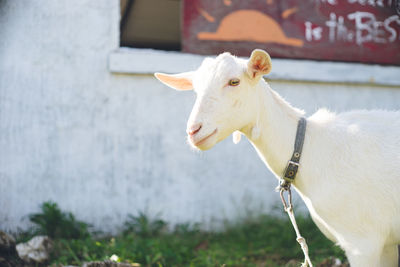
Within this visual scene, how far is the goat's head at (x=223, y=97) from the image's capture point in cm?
230

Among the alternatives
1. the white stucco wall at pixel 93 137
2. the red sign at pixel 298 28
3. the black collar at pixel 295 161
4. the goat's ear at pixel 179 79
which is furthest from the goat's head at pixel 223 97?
the red sign at pixel 298 28

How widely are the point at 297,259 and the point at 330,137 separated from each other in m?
1.99

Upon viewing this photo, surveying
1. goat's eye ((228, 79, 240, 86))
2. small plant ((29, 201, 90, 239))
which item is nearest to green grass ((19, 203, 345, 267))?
small plant ((29, 201, 90, 239))

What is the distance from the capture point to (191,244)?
172 inches

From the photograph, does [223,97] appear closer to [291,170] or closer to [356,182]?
[291,170]

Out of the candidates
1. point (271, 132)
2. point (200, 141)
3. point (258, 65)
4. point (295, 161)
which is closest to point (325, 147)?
point (295, 161)

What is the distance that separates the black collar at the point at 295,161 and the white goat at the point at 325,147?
4cm

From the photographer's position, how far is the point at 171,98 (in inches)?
191

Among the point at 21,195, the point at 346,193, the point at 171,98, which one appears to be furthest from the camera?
the point at 171,98

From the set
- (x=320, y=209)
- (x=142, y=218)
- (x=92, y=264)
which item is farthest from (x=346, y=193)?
(x=142, y=218)

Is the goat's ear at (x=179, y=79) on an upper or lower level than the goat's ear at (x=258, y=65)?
lower

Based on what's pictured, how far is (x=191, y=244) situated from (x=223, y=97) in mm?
2433

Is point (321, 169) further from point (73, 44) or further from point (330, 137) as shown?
point (73, 44)

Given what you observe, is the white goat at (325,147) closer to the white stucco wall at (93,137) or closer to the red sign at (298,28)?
the white stucco wall at (93,137)
